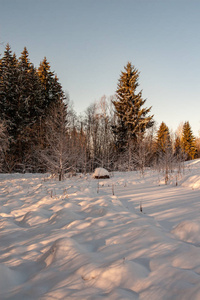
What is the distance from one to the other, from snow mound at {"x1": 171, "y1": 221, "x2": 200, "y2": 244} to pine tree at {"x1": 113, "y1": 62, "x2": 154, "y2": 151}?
739 inches

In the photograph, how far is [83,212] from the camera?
13.7ft

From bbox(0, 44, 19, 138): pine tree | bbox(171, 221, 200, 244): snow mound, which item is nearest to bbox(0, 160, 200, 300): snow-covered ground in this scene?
bbox(171, 221, 200, 244): snow mound

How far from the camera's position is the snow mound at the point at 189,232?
2584mm

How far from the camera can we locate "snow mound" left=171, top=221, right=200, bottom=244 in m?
2.58

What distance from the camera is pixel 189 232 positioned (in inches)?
107

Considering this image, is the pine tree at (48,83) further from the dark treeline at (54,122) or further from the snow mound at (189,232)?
the snow mound at (189,232)

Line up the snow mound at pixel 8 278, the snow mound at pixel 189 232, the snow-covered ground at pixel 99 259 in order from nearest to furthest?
the snow-covered ground at pixel 99 259 → the snow mound at pixel 8 278 → the snow mound at pixel 189 232

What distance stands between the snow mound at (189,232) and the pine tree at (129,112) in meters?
18.8

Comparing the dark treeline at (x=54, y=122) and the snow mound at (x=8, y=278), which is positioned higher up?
the dark treeline at (x=54, y=122)

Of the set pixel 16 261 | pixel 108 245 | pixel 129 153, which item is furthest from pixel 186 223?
pixel 129 153

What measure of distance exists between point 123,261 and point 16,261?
1323mm

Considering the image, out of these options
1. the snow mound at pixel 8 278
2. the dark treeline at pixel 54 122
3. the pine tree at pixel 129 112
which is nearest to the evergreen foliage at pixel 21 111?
the dark treeline at pixel 54 122

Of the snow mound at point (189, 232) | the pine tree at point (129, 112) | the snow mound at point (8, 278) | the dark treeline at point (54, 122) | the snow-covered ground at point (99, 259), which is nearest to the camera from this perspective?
the snow-covered ground at point (99, 259)

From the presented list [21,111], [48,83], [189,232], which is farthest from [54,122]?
[189,232]
